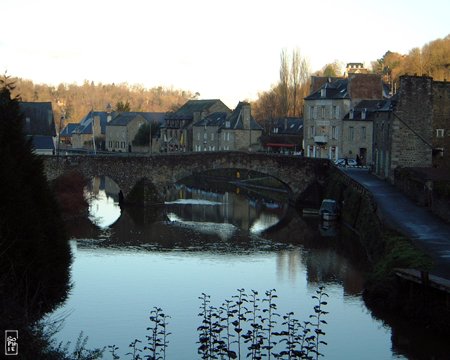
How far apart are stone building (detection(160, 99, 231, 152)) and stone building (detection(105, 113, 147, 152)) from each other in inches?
188

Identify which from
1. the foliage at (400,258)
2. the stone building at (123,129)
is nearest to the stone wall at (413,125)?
the foliage at (400,258)

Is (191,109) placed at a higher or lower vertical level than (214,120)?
higher

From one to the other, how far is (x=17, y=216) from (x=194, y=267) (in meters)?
11.9

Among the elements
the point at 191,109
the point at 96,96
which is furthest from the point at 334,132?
the point at 96,96

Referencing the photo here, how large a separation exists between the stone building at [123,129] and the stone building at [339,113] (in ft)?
107

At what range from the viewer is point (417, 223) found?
2789 cm

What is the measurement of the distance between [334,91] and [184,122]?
25.0 m

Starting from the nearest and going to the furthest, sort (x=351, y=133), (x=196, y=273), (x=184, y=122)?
(x=196, y=273), (x=351, y=133), (x=184, y=122)

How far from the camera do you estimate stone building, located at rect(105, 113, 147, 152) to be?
8669 centimetres

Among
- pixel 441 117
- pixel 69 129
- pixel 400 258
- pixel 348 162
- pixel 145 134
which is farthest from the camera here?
pixel 69 129

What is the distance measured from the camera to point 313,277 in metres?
25.9

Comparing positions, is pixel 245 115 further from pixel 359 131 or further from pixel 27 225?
pixel 27 225

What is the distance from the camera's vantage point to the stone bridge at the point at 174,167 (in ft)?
150

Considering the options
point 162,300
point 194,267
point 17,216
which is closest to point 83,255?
point 194,267
